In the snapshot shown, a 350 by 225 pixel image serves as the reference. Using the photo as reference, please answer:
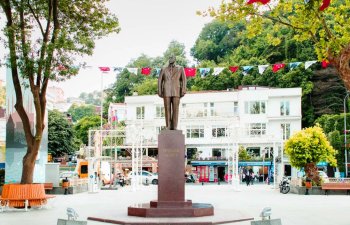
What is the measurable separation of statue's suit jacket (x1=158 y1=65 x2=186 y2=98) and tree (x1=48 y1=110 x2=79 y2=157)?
185 feet

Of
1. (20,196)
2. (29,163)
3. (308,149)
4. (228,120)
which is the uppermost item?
(228,120)

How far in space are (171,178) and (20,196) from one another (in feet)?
24.6

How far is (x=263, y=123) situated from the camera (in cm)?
5862

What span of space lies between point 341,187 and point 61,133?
154 ft

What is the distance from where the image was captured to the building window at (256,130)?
5709 cm

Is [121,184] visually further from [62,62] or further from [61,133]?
[61,133]

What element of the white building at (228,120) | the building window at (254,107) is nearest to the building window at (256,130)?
the white building at (228,120)

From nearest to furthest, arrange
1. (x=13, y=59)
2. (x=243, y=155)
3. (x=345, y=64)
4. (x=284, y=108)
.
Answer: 1. (x=345, y=64)
2. (x=13, y=59)
3. (x=243, y=155)
4. (x=284, y=108)

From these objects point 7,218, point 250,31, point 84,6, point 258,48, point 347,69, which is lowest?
point 7,218

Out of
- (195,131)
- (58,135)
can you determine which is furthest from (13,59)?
(58,135)

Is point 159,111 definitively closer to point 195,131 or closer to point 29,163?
point 195,131

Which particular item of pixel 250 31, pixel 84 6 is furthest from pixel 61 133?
pixel 250 31

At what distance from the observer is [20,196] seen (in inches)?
845

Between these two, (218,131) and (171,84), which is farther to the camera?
(218,131)
